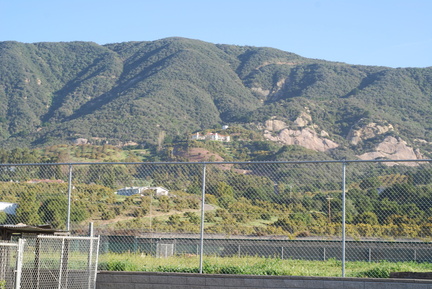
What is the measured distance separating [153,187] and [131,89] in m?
92.9

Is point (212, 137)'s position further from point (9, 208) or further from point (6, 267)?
point (6, 267)

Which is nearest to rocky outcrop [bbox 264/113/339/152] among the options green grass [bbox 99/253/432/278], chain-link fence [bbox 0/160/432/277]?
chain-link fence [bbox 0/160/432/277]

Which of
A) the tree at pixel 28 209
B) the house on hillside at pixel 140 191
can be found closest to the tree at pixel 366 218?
the house on hillside at pixel 140 191

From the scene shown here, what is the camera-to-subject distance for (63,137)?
8044cm

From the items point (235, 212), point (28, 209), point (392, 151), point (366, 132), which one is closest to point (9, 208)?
point (28, 209)

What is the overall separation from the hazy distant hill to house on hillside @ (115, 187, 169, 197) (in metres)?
61.2

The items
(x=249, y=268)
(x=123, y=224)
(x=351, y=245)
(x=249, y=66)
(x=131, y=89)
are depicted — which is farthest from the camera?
(x=249, y=66)

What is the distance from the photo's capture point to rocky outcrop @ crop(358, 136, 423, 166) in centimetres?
7112

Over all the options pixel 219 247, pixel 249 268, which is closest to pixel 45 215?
pixel 219 247

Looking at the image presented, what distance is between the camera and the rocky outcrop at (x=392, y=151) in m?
71.1

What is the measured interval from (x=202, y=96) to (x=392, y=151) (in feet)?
133

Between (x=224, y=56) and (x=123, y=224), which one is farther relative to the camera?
(x=224, y=56)

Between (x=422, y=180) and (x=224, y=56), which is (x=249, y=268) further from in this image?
(x=224, y=56)

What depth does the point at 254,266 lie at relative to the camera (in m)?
10.8
